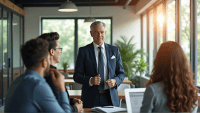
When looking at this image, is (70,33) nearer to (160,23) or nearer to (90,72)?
(160,23)

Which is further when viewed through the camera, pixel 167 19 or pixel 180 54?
pixel 167 19

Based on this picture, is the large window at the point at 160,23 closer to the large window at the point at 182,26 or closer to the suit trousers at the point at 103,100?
the large window at the point at 182,26

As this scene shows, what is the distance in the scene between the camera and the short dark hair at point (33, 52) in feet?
4.82

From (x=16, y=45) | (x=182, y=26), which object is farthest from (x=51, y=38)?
(x=16, y=45)

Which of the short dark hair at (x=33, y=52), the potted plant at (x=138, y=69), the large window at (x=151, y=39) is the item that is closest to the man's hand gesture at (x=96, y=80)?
the short dark hair at (x=33, y=52)

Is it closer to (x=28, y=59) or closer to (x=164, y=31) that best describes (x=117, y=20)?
(x=164, y=31)

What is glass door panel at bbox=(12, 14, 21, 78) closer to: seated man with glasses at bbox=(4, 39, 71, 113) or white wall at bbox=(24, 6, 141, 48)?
white wall at bbox=(24, 6, 141, 48)

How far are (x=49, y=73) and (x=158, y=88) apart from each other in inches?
31.5

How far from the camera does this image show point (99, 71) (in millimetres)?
2840

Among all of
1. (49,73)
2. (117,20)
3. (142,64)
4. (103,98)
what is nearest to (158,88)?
(49,73)

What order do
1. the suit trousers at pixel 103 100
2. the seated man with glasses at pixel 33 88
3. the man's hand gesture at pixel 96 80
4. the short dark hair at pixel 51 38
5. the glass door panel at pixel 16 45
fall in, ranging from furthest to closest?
the glass door panel at pixel 16 45, the suit trousers at pixel 103 100, the man's hand gesture at pixel 96 80, the short dark hair at pixel 51 38, the seated man with glasses at pixel 33 88

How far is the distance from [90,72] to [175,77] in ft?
4.90

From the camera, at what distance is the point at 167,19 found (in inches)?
252

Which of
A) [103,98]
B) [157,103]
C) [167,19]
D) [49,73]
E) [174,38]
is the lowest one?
[103,98]
